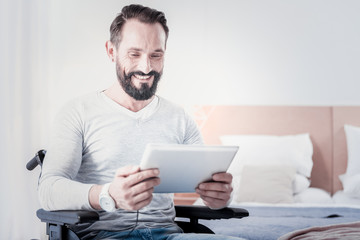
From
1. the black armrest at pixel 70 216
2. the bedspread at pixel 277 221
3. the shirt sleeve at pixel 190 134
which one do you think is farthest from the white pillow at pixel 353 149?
the black armrest at pixel 70 216

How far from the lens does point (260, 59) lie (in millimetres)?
3451

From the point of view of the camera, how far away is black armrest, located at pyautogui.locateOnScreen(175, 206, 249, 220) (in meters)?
1.50

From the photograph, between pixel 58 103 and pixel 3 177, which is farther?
pixel 58 103

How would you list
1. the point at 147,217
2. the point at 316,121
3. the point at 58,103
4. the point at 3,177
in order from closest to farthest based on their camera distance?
the point at 147,217 → the point at 3,177 → the point at 58,103 → the point at 316,121

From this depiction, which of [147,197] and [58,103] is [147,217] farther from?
[58,103]

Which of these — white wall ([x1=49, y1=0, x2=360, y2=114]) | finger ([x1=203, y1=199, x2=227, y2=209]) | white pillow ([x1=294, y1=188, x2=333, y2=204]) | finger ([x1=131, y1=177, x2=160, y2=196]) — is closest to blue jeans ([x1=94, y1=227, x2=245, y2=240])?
finger ([x1=203, y1=199, x2=227, y2=209])

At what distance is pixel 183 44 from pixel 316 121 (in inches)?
42.5

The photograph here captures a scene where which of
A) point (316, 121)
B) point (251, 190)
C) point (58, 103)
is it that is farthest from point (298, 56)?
point (58, 103)

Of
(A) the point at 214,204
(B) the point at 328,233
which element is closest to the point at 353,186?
(B) the point at 328,233

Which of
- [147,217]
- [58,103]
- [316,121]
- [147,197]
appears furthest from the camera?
[316,121]

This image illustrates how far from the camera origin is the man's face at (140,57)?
1.61 meters

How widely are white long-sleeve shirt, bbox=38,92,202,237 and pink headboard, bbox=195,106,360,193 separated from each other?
1.73 metres

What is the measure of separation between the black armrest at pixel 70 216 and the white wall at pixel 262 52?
221 cm

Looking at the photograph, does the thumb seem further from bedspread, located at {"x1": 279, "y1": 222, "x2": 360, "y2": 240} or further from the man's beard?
bedspread, located at {"x1": 279, "y1": 222, "x2": 360, "y2": 240}
